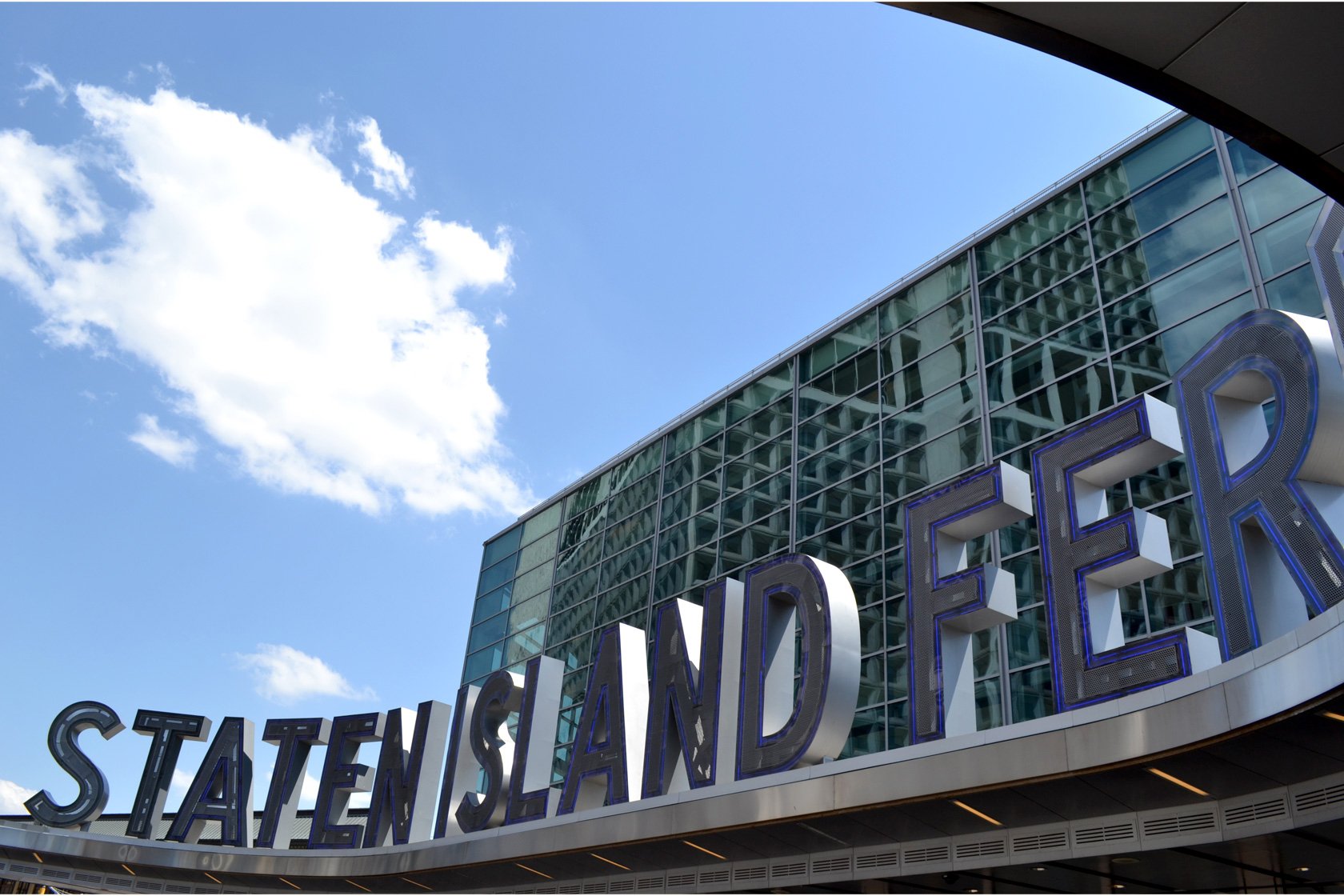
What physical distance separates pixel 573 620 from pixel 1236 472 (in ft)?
99.5

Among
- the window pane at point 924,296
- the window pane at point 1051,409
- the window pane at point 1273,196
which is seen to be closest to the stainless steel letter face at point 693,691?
the window pane at point 1051,409

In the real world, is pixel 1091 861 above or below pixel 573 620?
A: below

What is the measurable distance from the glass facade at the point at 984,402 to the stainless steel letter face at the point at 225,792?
1156 centimetres

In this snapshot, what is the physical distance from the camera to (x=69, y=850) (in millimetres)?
30188

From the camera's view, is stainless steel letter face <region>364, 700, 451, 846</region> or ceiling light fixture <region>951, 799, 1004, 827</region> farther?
stainless steel letter face <region>364, 700, 451, 846</region>

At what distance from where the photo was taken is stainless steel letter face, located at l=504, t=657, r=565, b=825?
22078 millimetres

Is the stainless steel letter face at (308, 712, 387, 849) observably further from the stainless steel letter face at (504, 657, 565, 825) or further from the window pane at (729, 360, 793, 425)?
the window pane at (729, 360, 793, 425)

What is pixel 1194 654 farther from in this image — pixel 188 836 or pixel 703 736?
pixel 188 836

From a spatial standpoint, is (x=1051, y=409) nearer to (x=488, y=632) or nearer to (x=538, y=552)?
(x=538, y=552)

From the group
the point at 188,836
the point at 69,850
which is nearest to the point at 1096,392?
the point at 188,836

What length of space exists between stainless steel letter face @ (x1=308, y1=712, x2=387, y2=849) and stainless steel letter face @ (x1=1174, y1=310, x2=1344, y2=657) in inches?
818

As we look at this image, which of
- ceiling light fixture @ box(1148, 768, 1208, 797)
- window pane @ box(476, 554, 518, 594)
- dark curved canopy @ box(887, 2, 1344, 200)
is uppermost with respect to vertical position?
window pane @ box(476, 554, 518, 594)

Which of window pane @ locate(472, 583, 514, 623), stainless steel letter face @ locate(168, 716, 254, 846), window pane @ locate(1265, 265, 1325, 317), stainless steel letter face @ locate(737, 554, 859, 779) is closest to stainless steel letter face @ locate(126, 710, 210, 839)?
stainless steel letter face @ locate(168, 716, 254, 846)

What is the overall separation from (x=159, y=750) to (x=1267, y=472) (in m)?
29.1
